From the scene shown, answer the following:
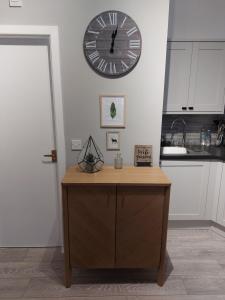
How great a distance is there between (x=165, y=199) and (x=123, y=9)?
1.54 metres

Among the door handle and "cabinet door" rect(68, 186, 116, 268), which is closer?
"cabinet door" rect(68, 186, 116, 268)

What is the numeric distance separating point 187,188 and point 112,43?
1.69m

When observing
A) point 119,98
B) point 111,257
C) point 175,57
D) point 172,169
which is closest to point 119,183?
point 111,257

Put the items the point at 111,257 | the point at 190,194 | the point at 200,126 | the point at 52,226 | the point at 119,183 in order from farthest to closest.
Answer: the point at 200,126 → the point at 190,194 → the point at 52,226 → the point at 111,257 → the point at 119,183

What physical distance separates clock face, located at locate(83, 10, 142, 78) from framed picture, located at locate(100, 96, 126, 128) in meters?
0.21

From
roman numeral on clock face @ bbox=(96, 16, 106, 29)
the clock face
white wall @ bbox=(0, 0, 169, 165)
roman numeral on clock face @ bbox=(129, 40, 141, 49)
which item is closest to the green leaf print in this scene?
white wall @ bbox=(0, 0, 169, 165)

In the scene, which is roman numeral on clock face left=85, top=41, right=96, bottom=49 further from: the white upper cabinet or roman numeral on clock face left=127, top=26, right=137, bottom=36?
the white upper cabinet

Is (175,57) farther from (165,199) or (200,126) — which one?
(165,199)

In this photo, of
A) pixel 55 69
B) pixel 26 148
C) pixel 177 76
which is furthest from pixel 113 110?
pixel 177 76

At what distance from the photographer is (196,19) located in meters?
2.43

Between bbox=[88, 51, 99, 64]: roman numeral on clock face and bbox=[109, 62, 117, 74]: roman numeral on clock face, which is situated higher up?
bbox=[88, 51, 99, 64]: roman numeral on clock face

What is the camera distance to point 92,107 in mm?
1921

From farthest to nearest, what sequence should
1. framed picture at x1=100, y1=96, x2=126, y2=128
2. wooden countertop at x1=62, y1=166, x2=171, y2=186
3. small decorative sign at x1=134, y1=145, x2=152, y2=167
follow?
small decorative sign at x1=134, y1=145, x2=152, y2=167 → framed picture at x1=100, y1=96, x2=126, y2=128 → wooden countertop at x1=62, y1=166, x2=171, y2=186

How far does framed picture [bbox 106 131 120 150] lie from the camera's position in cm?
198
